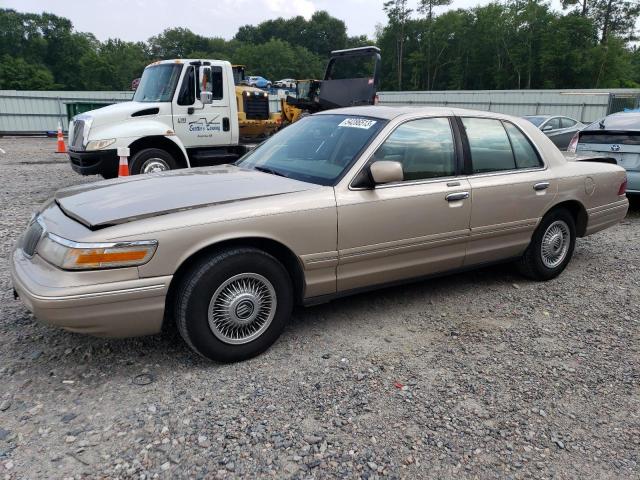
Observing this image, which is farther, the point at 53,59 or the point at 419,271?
the point at 53,59

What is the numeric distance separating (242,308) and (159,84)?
7424mm

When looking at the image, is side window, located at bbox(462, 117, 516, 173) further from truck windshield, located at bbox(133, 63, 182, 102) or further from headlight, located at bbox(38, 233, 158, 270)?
truck windshield, located at bbox(133, 63, 182, 102)

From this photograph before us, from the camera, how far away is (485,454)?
8.25ft

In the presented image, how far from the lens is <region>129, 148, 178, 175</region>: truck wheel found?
8555 mm

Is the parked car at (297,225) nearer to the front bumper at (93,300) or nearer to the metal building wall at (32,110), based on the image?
the front bumper at (93,300)

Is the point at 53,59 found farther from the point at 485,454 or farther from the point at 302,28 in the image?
the point at 485,454

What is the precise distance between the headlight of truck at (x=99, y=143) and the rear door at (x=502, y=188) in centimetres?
624

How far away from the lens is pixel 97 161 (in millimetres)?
8391

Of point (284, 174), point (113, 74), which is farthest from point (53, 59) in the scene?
point (284, 174)

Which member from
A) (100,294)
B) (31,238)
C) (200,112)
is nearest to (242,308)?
(100,294)

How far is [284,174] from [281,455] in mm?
2024

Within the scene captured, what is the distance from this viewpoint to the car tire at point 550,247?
4711mm

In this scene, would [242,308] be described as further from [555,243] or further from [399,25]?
[399,25]

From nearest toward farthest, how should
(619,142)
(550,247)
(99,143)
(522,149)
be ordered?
(522,149), (550,247), (619,142), (99,143)
